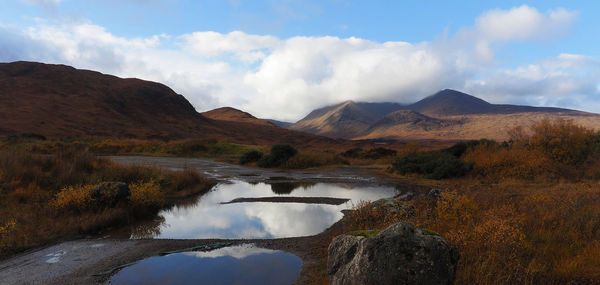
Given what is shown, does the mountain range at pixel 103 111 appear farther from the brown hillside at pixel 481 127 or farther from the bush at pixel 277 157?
the bush at pixel 277 157

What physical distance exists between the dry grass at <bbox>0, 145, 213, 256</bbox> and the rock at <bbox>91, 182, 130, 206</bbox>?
0.29ft

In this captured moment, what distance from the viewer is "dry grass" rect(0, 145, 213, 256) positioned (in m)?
7.94

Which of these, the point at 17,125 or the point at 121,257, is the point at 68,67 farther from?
the point at 121,257

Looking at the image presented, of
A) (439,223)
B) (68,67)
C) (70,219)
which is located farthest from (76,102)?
(439,223)

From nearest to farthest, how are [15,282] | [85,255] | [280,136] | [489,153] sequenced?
[15,282], [85,255], [489,153], [280,136]

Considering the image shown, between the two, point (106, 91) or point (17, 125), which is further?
point (106, 91)

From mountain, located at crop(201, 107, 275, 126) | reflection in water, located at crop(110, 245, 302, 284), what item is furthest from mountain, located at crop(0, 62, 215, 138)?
reflection in water, located at crop(110, 245, 302, 284)

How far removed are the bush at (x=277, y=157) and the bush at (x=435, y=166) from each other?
9.96 meters

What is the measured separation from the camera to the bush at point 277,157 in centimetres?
2770

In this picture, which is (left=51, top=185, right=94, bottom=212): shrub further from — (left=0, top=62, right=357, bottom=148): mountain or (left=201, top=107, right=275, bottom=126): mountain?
(left=201, top=107, right=275, bottom=126): mountain

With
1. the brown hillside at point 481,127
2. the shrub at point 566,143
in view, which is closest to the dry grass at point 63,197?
the shrub at point 566,143

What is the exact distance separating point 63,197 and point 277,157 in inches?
759

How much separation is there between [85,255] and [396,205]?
7698mm

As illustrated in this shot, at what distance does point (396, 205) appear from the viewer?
8469 mm
